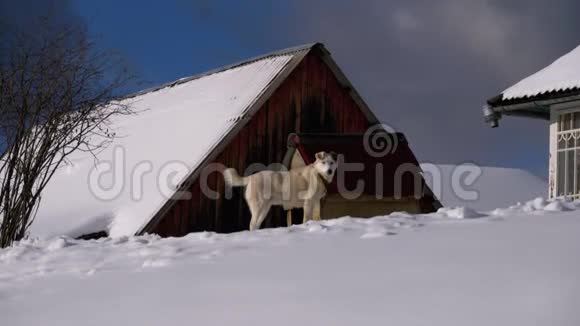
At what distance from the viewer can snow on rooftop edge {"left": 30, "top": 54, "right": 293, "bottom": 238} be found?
48.4 ft

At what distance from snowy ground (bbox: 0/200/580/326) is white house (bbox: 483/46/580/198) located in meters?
4.43

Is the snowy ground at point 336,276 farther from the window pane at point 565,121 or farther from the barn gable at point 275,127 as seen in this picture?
the barn gable at point 275,127

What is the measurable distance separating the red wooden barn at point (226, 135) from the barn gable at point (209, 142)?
0.02 metres

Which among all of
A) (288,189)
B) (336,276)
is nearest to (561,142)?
(288,189)

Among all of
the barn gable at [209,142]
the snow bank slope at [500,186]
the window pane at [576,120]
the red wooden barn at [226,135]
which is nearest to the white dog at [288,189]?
the red wooden barn at [226,135]

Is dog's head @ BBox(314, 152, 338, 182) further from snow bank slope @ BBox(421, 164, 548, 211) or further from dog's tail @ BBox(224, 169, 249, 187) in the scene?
snow bank slope @ BBox(421, 164, 548, 211)

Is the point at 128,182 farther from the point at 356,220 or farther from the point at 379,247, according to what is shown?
the point at 379,247

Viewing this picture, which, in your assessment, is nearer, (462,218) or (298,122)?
(462,218)

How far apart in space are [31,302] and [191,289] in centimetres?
160

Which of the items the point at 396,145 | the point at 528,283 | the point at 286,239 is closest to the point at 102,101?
the point at 396,145

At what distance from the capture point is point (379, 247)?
605 centimetres

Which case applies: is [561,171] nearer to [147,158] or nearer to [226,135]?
[226,135]

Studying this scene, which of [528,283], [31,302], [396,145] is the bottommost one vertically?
[31,302]

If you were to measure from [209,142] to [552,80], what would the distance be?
21.6 ft
